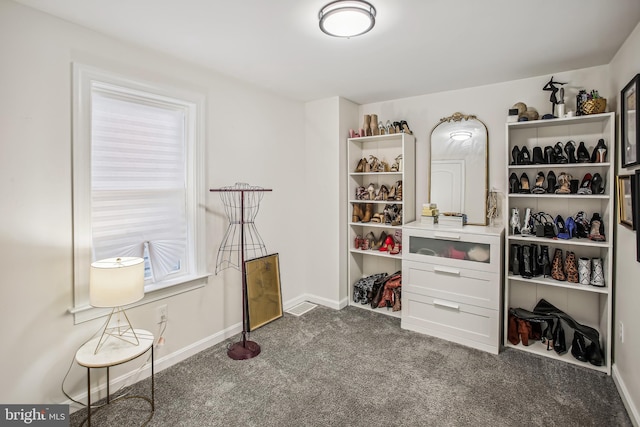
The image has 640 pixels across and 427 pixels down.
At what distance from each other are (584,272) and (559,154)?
98 centimetres

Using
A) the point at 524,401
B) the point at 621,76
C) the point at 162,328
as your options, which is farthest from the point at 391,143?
the point at 162,328

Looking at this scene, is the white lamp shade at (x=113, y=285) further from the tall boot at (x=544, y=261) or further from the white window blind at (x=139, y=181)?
the tall boot at (x=544, y=261)

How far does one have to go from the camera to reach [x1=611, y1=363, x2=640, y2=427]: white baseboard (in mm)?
1934

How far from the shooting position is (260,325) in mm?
3307

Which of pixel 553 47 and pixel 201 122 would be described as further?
pixel 201 122

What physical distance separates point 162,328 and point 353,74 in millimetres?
2651

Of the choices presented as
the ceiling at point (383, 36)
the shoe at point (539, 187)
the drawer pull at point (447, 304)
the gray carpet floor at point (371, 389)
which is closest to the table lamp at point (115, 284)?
the gray carpet floor at point (371, 389)

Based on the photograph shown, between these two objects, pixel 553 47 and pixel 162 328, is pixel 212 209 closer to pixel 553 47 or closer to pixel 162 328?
pixel 162 328

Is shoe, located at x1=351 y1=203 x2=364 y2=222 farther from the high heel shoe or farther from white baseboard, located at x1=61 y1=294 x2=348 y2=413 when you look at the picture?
white baseboard, located at x1=61 y1=294 x2=348 y2=413

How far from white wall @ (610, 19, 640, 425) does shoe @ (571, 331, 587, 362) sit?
19cm

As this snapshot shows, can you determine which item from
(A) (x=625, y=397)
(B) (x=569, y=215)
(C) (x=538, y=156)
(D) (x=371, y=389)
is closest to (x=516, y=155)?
(C) (x=538, y=156)

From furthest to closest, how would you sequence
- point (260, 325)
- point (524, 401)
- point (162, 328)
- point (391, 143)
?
1. point (391, 143)
2. point (260, 325)
3. point (162, 328)
4. point (524, 401)

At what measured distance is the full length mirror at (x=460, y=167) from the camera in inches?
131

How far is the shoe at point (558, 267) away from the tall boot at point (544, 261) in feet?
0.11
